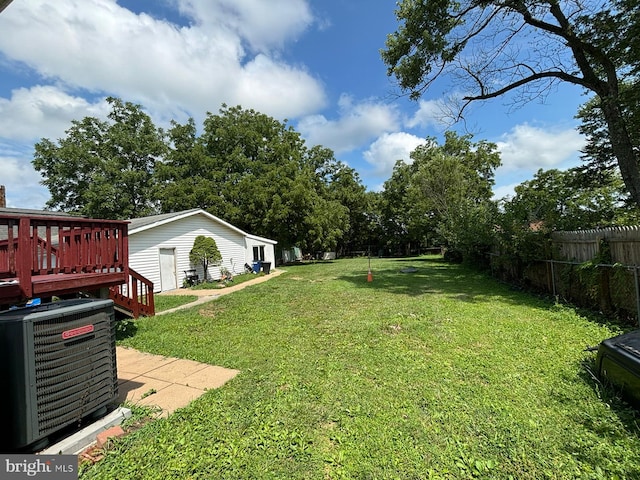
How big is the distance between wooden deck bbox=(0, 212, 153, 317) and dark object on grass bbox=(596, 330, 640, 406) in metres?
6.22

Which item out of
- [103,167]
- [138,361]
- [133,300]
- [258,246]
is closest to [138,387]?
[138,361]

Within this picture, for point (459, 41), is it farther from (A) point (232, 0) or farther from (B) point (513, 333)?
(B) point (513, 333)

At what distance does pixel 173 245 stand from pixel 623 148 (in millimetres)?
15597

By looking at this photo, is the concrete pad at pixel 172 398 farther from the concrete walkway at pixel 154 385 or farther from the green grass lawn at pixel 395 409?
the green grass lawn at pixel 395 409

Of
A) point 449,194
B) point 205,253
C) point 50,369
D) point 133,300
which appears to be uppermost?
point 449,194

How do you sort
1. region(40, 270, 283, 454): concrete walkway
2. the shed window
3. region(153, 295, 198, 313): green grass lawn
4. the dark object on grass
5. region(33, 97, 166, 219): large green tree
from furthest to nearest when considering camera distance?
1. region(33, 97, 166, 219): large green tree
2. the shed window
3. region(153, 295, 198, 313): green grass lawn
4. the dark object on grass
5. region(40, 270, 283, 454): concrete walkway

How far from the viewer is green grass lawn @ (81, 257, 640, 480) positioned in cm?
211

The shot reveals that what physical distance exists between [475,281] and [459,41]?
840 centimetres

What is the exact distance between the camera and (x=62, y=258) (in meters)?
4.12

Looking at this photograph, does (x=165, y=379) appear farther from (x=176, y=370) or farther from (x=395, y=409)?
(x=395, y=409)

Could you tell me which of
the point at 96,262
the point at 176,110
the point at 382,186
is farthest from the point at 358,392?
the point at 382,186

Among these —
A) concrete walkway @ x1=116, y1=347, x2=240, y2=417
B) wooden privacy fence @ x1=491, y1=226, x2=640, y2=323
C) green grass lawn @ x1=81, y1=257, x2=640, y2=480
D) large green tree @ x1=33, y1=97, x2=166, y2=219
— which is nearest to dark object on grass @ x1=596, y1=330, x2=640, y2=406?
green grass lawn @ x1=81, y1=257, x2=640, y2=480

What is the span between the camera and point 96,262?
450 centimetres

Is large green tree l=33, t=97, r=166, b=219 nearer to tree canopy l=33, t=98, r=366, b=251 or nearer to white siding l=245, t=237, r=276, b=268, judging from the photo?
tree canopy l=33, t=98, r=366, b=251
